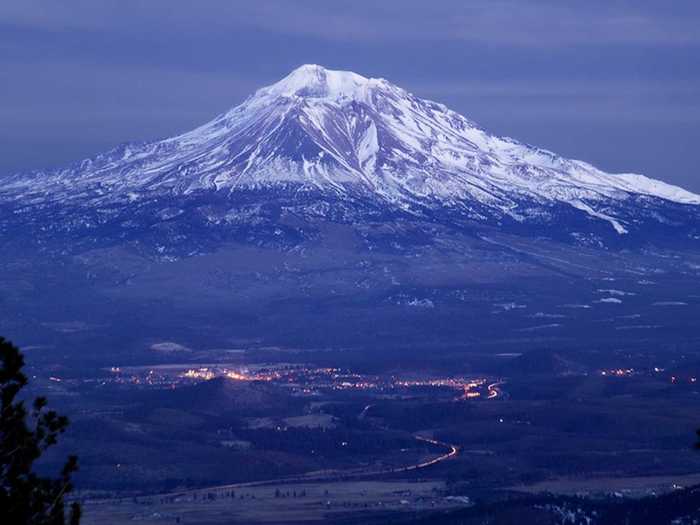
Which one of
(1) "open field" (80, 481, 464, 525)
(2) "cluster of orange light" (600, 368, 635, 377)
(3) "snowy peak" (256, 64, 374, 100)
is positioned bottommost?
(1) "open field" (80, 481, 464, 525)

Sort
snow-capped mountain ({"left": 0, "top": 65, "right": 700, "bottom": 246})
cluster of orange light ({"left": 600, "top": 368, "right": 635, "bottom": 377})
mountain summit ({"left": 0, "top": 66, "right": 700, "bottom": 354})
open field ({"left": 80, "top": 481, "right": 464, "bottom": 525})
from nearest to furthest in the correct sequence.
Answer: open field ({"left": 80, "top": 481, "right": 464, "bottom": 525}) < cluster of orange light ({"left": 600, "top": 368, "right": 635, "bottom": 377}) < mountain summit ({"left": 0, "top": 66, "right": 700, "bottom": 354}) < snow-capped mountain ({"left": 0, "top": 65, "right": 700, "bottom": 246})

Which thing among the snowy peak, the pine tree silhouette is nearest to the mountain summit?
the snowy peak

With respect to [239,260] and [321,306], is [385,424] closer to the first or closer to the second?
[321,306]

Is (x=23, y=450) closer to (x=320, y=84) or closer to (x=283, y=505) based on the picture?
(x=283, y=505)

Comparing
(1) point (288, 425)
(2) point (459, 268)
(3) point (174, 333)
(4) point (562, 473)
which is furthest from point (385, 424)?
(2) point (459, 268)

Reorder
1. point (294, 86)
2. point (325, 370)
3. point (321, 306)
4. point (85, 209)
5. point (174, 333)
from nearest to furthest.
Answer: point (325, 370) < point (174, 333) < point (321, 306) < point (85, 209) < point (294, 86)

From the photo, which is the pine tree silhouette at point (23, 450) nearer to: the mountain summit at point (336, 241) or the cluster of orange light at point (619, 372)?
the cluster of orange light at point (619, 372)

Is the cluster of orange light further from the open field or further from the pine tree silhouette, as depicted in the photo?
the pine tree silhouette

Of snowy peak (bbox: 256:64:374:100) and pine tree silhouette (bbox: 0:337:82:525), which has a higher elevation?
snowy peak (bbox: 256:64:374:100)
